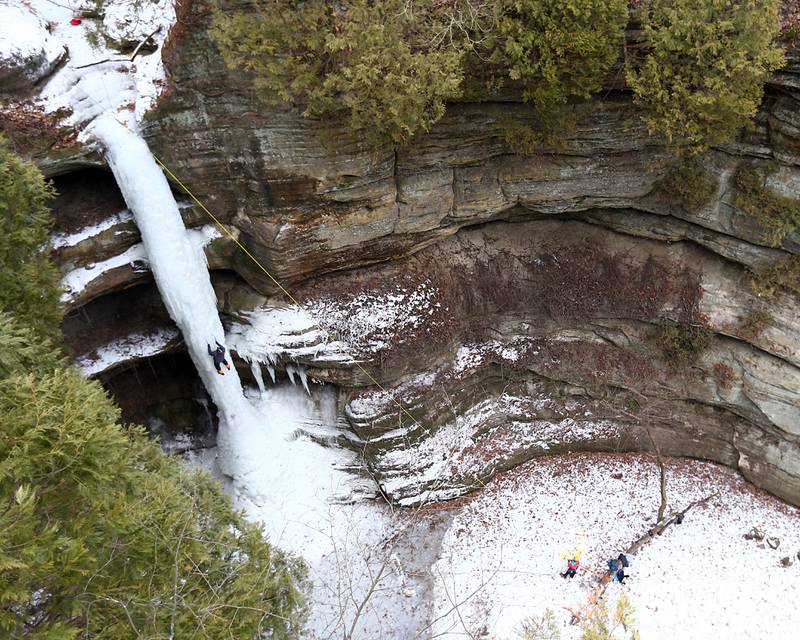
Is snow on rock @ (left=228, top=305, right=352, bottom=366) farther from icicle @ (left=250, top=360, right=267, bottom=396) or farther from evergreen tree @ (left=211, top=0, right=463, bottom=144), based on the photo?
evergreen tree @ (left=211, top=0, right=463, bottom=144)

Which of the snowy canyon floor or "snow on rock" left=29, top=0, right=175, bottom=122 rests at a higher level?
"snow on rock" left=29, top=0, right=175, bottom=122

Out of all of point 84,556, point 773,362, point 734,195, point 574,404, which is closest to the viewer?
point 84,556

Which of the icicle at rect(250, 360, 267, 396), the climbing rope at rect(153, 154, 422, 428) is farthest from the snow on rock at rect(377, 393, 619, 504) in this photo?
the icicle at rect(250, 360, 267, 396)

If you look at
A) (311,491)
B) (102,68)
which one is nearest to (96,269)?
(102,68)

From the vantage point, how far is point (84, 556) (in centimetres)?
483

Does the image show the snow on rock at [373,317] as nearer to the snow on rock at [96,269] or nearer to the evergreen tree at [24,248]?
the snow on rock at [96,269]

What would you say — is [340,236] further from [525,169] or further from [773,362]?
[773,362]

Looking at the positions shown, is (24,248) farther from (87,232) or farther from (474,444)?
(474,444)

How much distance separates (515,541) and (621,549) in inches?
102

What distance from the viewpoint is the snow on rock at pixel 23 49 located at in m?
11.5

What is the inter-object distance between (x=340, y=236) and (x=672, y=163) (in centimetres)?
827

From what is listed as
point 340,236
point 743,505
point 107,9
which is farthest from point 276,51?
point 743,505

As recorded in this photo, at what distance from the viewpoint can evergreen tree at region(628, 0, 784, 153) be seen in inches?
373

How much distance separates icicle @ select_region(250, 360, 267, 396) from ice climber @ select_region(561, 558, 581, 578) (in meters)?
9.01
